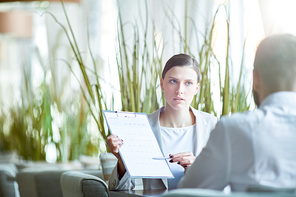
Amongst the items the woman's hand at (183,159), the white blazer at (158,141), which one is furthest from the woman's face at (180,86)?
the woman's hand at (183,159)

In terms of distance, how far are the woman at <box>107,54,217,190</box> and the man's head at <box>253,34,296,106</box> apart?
0.59 metres

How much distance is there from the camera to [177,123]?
174cm

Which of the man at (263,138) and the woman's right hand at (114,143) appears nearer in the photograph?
the man at (263,138)

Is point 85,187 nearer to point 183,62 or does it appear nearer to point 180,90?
point 180,90

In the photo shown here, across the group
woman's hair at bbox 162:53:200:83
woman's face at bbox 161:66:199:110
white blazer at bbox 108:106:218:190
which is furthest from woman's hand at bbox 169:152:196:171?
woman's hair at bbox 162:53:200:83

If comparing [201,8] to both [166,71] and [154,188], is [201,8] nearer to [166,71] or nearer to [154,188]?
[166,71]

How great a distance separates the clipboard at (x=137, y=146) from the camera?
56.4 inches

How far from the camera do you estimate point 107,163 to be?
7.27 ft

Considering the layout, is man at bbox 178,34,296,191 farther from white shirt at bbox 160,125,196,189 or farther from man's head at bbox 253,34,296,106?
white shirt at bbox 160,125,196,189

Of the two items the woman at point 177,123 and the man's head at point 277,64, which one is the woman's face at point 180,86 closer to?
the woman at point 177,123

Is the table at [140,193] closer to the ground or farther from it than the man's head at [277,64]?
closer to the ground

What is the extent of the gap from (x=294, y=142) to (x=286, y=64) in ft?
0.74

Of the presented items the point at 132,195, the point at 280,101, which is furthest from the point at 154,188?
the point at 280,101

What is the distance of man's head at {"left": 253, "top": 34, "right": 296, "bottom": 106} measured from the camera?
3.58 feet
